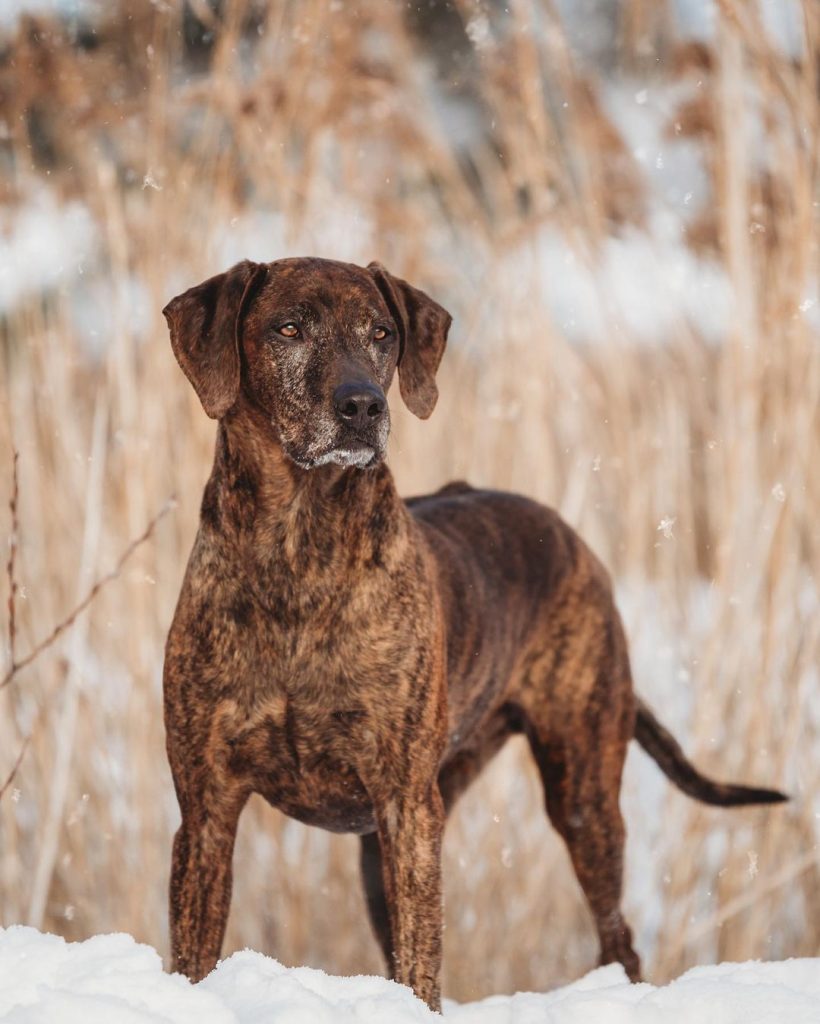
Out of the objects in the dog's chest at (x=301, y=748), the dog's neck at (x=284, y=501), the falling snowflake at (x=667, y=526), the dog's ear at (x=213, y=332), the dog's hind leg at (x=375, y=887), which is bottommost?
the dog's hind leg at (x=375, y=887)

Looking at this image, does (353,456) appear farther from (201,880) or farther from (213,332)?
(201,880)

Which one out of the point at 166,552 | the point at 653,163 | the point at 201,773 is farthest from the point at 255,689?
the point at 653,163

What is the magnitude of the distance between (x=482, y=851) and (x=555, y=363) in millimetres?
1566

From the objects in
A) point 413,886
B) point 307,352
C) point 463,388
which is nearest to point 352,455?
point 307,352

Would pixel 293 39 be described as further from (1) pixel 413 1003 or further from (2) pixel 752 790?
(1) pixel 413 1003

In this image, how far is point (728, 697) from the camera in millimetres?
4055

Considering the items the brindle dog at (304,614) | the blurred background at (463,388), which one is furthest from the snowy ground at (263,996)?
the blurred background at (463,388)

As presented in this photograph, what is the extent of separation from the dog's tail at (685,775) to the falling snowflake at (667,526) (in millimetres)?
576

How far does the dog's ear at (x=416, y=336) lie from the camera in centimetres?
291

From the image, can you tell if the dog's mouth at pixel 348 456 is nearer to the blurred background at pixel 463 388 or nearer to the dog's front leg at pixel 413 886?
the dog's front leg at pixel 413 886

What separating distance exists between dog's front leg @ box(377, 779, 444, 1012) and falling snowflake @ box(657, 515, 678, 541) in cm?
169

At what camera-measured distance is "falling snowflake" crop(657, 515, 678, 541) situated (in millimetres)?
4176

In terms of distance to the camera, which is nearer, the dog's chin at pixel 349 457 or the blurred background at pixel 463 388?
the dog's chin at pixel 349 457

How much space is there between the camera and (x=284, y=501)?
2734 millimetres
